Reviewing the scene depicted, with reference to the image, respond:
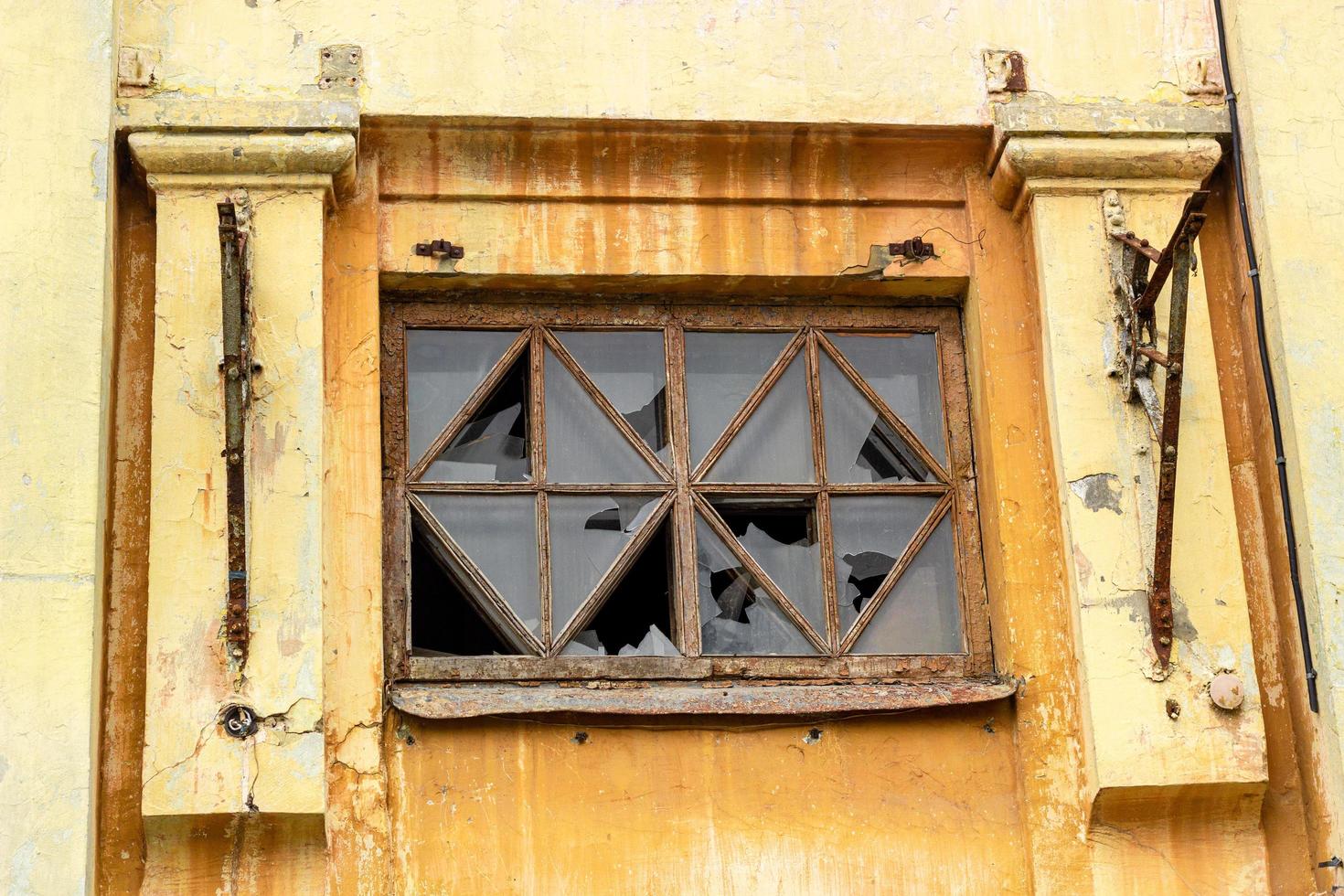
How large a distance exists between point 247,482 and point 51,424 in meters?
0.53

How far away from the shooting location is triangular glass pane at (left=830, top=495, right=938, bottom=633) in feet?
19.2

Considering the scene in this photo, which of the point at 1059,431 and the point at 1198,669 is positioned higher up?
the point at 1059,431

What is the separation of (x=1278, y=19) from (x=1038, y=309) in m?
1.16

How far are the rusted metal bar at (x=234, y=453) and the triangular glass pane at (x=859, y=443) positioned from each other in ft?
5.69

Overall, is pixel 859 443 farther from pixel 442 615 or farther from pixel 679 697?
pixel 442 615

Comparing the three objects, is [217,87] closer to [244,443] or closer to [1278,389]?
[244,443]

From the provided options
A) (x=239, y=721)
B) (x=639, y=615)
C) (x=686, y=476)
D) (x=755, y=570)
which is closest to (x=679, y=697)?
(x=639, y=615)

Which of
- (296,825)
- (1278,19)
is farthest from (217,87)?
(1278,19)

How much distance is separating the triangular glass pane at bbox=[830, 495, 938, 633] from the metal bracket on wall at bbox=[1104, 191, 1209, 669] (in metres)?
0.71

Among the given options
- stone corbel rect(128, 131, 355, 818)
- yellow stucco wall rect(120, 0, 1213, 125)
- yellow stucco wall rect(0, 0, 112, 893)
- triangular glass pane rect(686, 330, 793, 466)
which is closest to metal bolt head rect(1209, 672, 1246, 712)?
triangular glass pane rect(686, 330, 793, 466)

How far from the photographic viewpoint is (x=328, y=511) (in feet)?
18.3

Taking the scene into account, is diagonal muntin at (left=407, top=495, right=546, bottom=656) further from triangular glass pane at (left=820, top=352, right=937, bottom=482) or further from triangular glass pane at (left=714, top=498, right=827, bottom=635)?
triangular glass pane at (left=820, top=352, right=937, bottom=482)

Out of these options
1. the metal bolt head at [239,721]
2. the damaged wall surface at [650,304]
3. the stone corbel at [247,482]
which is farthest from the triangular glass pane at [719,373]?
the metal bolt head at [239,721]

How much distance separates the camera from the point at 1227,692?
539 centimetres
